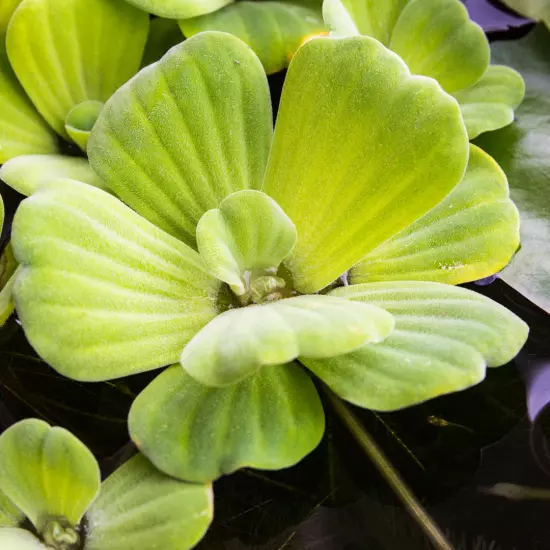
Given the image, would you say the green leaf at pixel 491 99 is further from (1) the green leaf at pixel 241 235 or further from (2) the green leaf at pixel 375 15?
(1) the green leaf at pixel 241 235

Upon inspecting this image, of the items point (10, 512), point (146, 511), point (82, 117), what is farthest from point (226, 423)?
point (82, 117)

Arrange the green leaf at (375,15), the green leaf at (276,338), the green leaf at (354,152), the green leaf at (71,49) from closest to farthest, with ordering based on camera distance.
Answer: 1. the green leaf at (276,338)
2. the green leaf at (354,152)
3. the green leaf at (71,49)
4. the green leaf at (375,15)

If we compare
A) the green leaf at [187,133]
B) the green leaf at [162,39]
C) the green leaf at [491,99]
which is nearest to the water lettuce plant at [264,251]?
the green leaf at [187,133]

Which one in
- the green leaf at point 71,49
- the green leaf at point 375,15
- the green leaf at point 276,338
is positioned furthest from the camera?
the green leaf at point 375,15

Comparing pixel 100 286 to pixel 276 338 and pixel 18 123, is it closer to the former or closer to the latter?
pixel 276 338

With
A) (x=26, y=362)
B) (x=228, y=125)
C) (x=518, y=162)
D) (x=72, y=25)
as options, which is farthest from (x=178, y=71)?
(x=518, y=162)

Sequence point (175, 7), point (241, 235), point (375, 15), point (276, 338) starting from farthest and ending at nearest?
1. point (375, 15)
2. point (175, 7)
3. point (241, 235)
4. point (276, 338)

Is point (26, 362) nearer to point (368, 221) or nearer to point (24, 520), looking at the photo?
point (24, 520)
